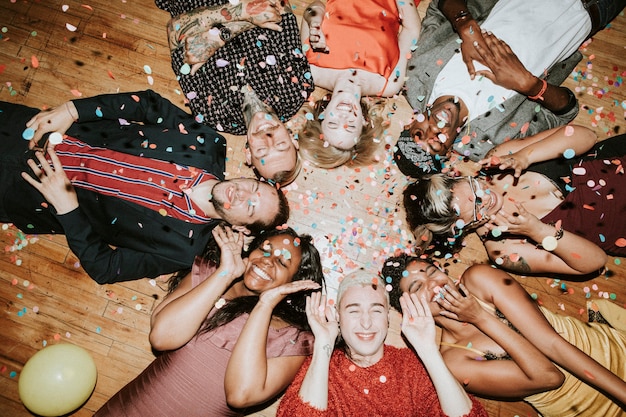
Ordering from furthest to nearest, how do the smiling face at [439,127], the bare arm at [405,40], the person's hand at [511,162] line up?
1. the bare arm at [405,40]
2. the smiling face at [439,127]
3. the person's hand at [511,162]

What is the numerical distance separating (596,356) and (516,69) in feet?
6.52

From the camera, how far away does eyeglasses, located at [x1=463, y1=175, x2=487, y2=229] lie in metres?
2.54

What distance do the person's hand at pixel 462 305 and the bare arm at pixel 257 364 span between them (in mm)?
848

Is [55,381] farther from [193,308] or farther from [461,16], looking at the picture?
[461,16]

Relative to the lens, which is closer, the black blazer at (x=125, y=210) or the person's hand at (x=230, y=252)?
the person's hand at (x=230, y=252)

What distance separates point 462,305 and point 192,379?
1754 mm

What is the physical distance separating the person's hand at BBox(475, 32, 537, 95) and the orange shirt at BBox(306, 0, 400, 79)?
2.25ft

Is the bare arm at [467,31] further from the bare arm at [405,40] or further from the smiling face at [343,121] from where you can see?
the smiling face at [343,121]

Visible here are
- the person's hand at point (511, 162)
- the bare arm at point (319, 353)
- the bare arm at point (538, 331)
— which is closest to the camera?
the bare arm at point (538, 331)

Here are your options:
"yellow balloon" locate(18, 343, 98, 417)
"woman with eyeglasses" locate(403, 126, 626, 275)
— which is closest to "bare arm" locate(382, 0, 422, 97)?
"woman with eyeglasses" locate(403, 126, 626, 275)

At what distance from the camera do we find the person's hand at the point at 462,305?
2.44 meters

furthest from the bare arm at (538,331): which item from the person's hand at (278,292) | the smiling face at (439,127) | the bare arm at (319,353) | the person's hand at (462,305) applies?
the person's hand at (278,292)

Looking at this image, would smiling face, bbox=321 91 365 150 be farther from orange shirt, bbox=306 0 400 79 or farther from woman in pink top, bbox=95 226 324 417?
woman in pink top, bbox=95 226 324 417

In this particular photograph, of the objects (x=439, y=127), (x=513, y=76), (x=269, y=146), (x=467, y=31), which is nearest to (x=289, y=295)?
(x=269, y=146)
